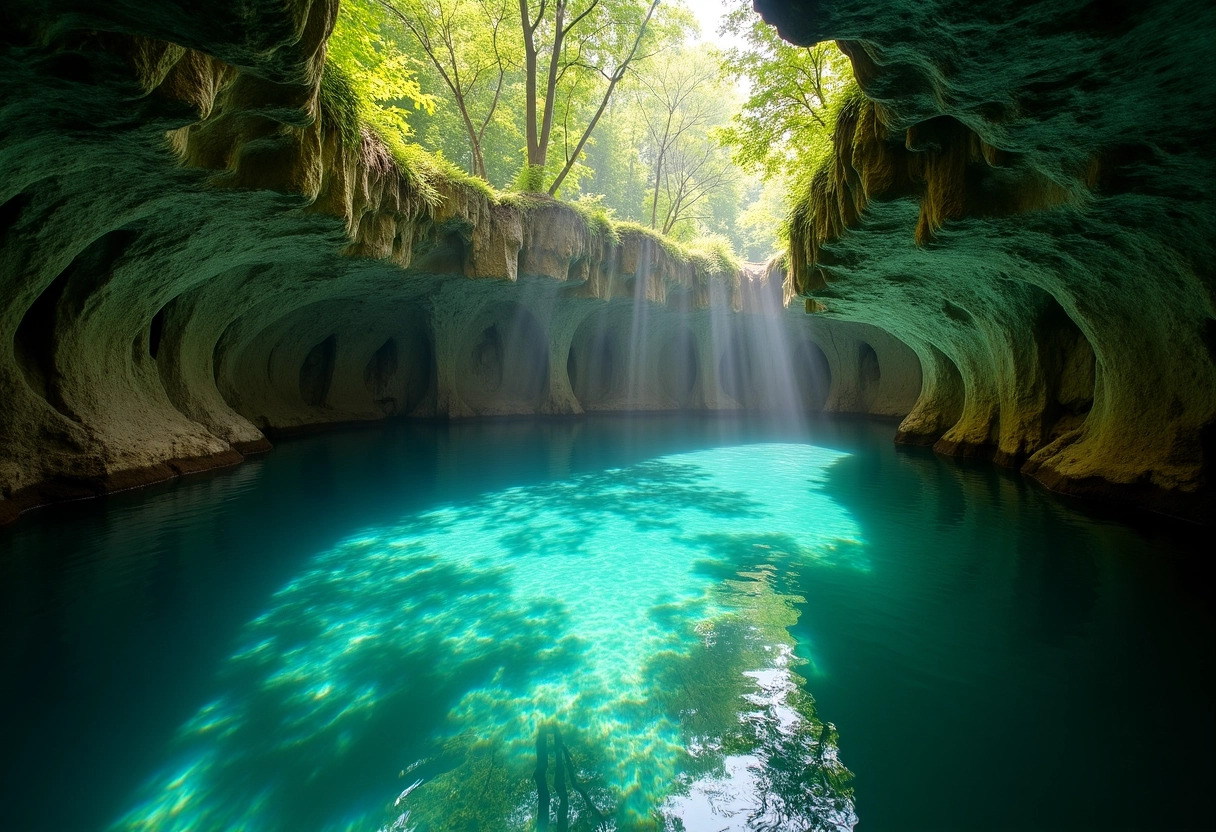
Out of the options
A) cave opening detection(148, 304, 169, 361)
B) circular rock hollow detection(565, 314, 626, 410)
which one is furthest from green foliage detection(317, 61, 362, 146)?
circular rock hollow detection(565, 314, 626, 410)

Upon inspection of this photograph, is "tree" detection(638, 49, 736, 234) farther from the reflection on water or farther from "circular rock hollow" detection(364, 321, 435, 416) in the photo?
the reflection on water

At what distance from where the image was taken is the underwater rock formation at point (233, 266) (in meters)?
3.15

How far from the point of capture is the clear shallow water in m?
2.15

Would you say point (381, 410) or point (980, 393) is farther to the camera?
point (381, 410)

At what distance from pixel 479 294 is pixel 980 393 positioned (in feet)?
39.4

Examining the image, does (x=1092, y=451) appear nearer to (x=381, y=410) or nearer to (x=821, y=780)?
(x=821, y=780)

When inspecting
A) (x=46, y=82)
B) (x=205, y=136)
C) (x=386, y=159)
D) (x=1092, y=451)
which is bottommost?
(x=1092, y=451)

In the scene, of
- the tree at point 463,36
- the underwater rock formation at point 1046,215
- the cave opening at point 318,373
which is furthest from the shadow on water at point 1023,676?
the tree at point 463,36

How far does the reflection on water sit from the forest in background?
18.8 ft

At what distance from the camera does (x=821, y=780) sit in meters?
2.24

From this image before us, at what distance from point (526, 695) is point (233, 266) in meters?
8.56

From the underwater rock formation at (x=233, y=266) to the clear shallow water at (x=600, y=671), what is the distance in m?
1.98

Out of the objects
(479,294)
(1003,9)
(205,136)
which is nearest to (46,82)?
(205,136)

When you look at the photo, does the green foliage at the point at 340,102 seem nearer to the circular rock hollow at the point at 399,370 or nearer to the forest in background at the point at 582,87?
the forest in background at the point at 582,87
